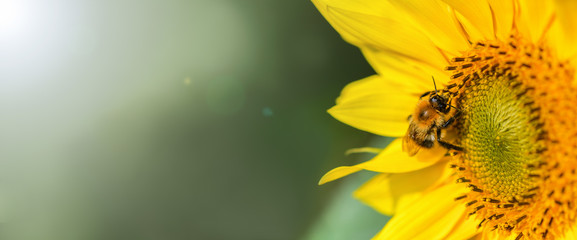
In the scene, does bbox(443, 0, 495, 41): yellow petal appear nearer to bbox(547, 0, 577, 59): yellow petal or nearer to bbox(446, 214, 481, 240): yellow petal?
bbox(547, 0, 577, 59): yellow petal

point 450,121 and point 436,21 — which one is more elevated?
point 436,21

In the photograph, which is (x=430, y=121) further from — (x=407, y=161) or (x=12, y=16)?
(x=12, y=16)

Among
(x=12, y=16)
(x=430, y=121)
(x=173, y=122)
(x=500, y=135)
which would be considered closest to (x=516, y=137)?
(x=500, y=135)

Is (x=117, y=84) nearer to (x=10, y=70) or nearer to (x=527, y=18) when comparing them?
(x=10, y=70)

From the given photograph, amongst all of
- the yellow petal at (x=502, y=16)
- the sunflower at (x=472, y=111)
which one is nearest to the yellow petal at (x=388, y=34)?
the sunflower at (x=472, y=111)

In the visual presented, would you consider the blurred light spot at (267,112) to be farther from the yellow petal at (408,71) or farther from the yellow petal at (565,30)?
the yellow petal at (565,30)

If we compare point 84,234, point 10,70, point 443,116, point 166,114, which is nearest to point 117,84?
point 166,114

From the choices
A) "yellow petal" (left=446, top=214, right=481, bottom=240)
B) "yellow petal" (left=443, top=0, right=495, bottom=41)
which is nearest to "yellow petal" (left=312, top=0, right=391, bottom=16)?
"yellow petal" (left=443, top=0, right=495, bottom=41)

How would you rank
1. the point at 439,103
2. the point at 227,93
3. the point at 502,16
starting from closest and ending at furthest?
the point at 502,16, the point at 439,103, the point at 227,93
